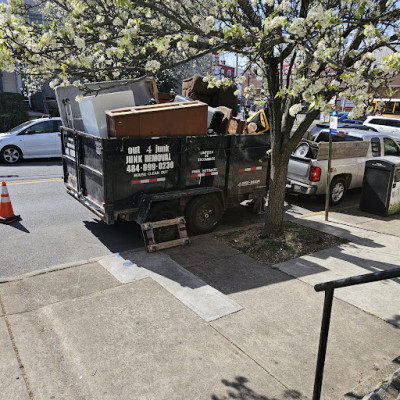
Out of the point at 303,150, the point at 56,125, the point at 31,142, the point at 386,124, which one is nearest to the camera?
the point at 303,150

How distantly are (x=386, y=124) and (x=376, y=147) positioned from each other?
12.5m

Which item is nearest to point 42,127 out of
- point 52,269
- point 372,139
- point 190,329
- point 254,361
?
point 52,269

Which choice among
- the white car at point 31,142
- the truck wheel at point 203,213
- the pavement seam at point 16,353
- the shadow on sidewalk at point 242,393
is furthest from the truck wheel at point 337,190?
the white car at point 31,142

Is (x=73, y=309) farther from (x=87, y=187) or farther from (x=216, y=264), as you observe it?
(x=87, y=187)

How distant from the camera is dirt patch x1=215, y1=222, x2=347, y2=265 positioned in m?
6.87

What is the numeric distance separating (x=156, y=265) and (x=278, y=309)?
2109mm

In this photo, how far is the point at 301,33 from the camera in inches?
184

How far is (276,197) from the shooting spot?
7395 mm

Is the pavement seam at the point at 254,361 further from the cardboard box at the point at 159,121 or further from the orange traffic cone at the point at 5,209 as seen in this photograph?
the orange traffic cone at the point at 5,209

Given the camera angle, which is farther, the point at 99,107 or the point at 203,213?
the point at 203,213

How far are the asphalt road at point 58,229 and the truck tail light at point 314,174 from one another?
33.0 inches

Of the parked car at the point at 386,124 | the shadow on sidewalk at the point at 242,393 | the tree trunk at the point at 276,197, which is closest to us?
the shadow on sidewalk at the point at 242,393

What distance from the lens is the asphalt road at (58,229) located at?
260 inches

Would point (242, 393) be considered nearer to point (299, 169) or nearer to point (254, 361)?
point (254, 361)
